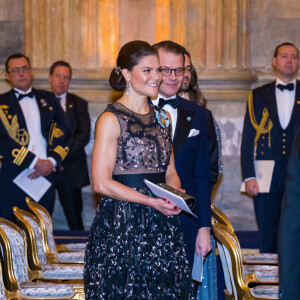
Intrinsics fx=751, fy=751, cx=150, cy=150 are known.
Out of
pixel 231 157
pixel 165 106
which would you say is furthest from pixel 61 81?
pixel 165 106

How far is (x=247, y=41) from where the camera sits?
8.51 m

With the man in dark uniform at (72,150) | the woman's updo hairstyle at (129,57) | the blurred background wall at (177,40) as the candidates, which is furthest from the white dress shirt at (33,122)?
the woman's updo hairstyle at (129,57)

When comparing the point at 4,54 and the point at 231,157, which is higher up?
the point at 4,54

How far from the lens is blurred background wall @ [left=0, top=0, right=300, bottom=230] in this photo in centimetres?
837

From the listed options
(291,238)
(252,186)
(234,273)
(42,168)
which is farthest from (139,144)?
(42,168)

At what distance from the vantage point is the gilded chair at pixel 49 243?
4883mm

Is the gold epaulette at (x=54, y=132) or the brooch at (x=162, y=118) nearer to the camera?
the brooch at (x=162, y=118)

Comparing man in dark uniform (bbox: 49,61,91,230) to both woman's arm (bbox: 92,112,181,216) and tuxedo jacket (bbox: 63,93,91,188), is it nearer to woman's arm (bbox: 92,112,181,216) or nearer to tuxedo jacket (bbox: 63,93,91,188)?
tuxedo jacket (bbox: 63,93,91,188)

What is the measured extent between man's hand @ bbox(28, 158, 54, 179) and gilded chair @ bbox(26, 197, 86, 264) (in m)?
1.42

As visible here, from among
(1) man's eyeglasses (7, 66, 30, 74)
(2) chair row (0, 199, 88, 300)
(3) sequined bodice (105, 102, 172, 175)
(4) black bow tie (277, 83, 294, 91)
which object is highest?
(1) man's eyeglasses (7, 66, 30, 74)

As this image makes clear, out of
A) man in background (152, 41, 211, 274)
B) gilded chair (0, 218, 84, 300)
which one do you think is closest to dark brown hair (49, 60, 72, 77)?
gilded chair (0, 218, 84, 300)

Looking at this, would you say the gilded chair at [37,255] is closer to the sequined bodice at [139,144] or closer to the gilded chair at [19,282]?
the gilded chair at [19,282]

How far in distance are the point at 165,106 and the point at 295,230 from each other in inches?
77.5

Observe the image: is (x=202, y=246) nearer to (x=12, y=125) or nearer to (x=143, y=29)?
(x=12, y=125)
